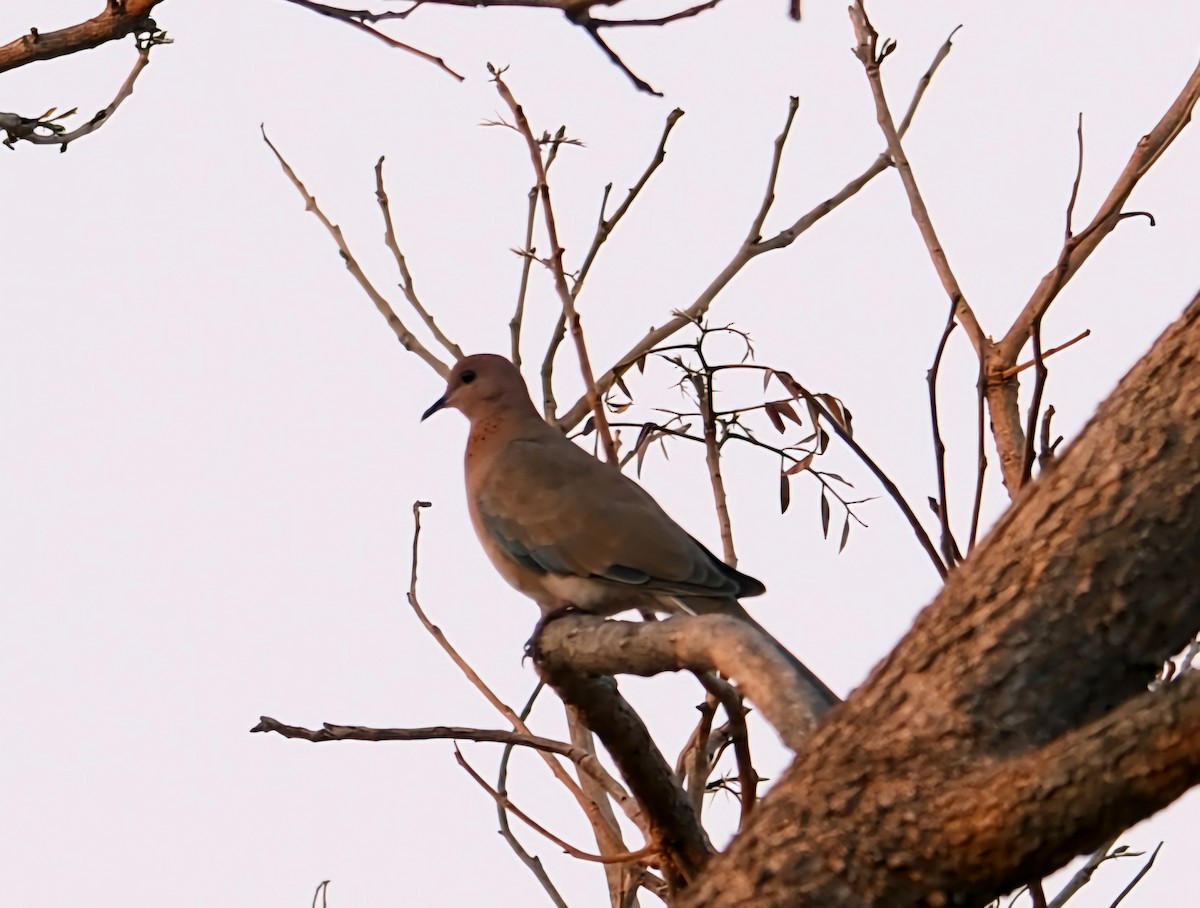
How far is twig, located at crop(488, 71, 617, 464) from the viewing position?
3.22 m

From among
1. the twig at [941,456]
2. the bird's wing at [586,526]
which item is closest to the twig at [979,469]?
the twig at [941,456]

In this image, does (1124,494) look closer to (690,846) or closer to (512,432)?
(690,846)

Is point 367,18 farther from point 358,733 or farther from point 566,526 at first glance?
point 566,526

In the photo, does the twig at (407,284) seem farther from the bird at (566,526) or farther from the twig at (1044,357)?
the twig at (1044,357)

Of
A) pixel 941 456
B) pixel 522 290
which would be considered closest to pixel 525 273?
pixel 522 290

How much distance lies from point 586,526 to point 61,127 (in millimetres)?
1612

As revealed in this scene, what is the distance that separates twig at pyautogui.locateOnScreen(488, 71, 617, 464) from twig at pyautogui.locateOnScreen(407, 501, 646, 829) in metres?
0.41

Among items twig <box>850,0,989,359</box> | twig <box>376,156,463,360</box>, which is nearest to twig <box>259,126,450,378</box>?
twig <box>376,156,463,360</box>

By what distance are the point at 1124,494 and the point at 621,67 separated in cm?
83

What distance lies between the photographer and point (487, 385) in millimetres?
4707

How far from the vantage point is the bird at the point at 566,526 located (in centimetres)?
385

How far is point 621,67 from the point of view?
5.49ft

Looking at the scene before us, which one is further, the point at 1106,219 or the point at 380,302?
the point at 380,302

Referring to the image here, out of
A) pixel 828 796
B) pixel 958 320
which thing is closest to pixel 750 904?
pixel 828 796
